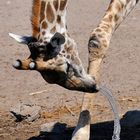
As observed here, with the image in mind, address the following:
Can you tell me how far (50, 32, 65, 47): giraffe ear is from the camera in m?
4.61

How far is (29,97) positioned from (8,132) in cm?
84

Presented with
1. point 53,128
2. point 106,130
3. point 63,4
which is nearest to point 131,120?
point 106,130

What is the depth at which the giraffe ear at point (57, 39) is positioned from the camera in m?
4.61

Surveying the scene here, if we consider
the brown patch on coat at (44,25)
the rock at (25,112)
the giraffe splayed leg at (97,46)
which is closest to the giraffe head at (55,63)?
the brown patch on coat at (44,25)

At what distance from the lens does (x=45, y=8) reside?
4.79 meters

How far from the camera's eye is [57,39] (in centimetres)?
463

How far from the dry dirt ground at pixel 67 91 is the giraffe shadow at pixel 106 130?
0.29ft

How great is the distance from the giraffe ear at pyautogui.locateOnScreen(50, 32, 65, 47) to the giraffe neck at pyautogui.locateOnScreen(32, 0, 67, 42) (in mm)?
77

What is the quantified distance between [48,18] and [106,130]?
1435 millimetres

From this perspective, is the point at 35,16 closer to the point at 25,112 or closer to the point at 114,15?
the point at 114,15

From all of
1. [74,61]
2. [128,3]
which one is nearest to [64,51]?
[74,61]

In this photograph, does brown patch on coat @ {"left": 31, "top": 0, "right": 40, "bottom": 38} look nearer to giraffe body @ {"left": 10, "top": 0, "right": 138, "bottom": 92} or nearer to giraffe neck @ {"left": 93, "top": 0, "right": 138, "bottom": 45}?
giraffe body @ {"left": 10, "top": 0, "right": 138, "bottom": 92}

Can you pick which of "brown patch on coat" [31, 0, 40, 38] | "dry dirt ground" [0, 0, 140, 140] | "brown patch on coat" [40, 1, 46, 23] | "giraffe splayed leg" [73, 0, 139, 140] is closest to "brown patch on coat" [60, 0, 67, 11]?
"brown patch on coat" [40, 1, 46, 23]

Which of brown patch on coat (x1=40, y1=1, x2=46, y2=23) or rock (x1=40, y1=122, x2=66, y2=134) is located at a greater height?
brown patch on coat (x1=40, y1=1, x2=46, y2=23)
